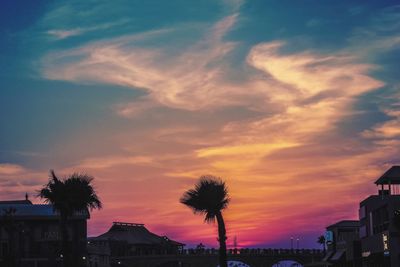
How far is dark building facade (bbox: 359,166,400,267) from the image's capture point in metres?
56.3

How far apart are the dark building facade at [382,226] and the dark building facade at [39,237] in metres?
40.3

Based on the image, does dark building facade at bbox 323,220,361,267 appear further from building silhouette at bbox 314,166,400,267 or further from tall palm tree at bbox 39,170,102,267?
tall palm tree at bbox 39,170,102,267

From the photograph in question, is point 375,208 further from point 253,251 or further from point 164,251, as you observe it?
point 164,251

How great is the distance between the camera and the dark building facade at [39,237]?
93.7 m

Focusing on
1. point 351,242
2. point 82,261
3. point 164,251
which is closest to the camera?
point 351,242

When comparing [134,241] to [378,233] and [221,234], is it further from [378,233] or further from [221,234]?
[221,234]

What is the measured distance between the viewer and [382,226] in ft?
206

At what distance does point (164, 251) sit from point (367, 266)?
11785 centimetres

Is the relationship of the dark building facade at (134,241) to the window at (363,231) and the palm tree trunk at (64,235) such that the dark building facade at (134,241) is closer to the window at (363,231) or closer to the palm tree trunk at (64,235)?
→ the window at (363,231)

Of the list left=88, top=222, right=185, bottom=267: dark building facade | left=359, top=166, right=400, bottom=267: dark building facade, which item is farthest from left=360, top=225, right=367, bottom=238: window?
left=88, top=222, right=185, bottom=267: dark building facade

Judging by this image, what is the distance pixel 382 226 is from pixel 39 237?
166 ft

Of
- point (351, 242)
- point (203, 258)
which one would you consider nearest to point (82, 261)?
point (351, 242)

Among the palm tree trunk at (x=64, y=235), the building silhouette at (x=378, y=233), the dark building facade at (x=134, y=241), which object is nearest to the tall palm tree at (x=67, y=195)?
the palm tree trunk at (x=64, y=235)

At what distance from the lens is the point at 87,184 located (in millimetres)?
55781
